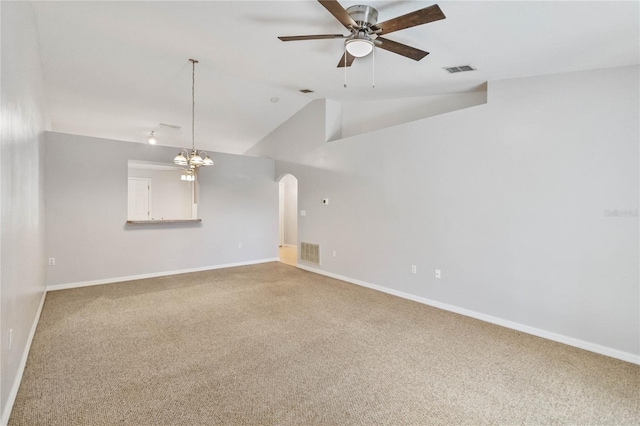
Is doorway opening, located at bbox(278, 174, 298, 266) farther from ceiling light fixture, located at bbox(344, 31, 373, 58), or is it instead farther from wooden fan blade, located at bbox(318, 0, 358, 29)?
wooden fan blade, located at bbox(318, 0, 358, 29)

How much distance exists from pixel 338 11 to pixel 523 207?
293 cm

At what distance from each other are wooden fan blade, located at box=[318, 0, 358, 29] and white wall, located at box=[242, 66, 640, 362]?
2268mm

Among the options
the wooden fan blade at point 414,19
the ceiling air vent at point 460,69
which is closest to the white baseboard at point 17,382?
the wooden fan blade at point 414,19

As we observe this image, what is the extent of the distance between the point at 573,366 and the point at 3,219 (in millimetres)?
4630

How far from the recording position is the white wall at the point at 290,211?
31.6 feet

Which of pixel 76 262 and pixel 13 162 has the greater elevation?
pixel 13 162

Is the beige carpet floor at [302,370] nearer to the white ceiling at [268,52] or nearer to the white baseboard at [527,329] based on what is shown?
the white baseboard at [527,329]

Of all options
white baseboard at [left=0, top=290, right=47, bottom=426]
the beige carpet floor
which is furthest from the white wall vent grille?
white baseboard at [left=0, top=290, right=47, bottom=426]

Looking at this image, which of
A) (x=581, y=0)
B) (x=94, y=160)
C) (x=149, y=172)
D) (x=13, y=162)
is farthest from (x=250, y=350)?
(x=149, y=172)

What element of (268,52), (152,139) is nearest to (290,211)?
(152,139)

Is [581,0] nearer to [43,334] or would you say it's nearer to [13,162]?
[13,162]

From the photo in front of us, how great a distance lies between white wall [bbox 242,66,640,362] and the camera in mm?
2961

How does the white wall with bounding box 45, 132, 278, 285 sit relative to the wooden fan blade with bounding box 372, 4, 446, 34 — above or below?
below

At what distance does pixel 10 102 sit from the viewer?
84.6 inches
